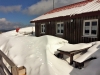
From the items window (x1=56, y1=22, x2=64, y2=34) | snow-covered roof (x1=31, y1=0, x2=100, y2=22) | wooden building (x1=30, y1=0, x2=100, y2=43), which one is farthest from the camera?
window (x1=56, y1=22, x2=64, y2=34)

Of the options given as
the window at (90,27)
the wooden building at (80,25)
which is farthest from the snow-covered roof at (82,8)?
the window at (90,27)

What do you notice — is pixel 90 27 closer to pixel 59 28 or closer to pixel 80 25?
pixel 80 25

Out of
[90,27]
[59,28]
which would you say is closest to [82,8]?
[90,27]

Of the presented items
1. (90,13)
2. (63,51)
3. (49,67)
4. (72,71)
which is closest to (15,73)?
(49,67)

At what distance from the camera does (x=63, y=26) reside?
33.5ft

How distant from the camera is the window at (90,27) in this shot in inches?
308

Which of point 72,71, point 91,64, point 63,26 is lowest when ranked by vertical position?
point 72,71

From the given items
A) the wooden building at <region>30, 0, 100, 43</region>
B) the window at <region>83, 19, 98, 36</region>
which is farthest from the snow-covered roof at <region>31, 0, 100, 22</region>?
the window at <region>83, 19, 98, 36</region>

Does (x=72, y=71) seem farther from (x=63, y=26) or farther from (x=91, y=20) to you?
(x=63, y=26)

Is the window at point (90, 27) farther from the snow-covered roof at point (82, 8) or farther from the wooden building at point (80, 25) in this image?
the snow-covered roof at point (82, 8)

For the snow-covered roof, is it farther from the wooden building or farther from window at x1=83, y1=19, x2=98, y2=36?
window at x1=83, y1=19, x2=98, y2=36

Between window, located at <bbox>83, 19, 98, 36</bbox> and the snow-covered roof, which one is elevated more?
the snow-covered roof

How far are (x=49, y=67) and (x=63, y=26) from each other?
19.2 feet

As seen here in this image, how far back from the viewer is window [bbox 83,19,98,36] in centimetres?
783
